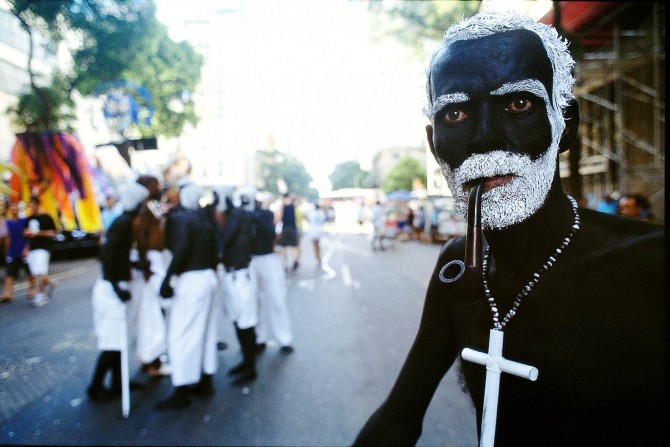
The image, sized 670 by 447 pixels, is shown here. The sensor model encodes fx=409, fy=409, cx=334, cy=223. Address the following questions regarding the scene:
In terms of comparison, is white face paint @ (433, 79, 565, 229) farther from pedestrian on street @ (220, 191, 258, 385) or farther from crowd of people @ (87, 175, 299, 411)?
pedestrian on street @ (220, 191, 258, 385)

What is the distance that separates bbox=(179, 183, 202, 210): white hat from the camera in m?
3.50

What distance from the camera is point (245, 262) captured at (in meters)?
4.18

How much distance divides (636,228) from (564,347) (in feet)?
1.06

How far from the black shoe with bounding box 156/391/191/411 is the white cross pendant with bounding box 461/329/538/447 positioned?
119 inches

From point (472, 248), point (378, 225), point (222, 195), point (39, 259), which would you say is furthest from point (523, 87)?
point (378, 225)

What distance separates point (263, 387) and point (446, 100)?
3163mm

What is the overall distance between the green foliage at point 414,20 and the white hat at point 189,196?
2475 mm

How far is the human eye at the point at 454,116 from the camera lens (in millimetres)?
881

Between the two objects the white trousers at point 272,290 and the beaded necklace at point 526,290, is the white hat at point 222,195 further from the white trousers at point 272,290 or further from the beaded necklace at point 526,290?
the beaded necklace at point 526,290

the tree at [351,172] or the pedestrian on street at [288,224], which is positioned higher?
the tree at [351,172]

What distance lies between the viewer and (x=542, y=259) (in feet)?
3.00

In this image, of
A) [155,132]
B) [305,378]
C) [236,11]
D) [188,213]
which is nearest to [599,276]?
[236,11]

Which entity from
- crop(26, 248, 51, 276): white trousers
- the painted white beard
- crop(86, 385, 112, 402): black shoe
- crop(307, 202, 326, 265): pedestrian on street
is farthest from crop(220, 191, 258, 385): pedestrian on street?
crop(307, 202, 326, 265): pedestrian on street

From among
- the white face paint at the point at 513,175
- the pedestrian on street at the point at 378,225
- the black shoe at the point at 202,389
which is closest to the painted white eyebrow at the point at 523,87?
the white face paint at the point at 513,175
